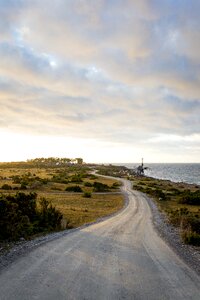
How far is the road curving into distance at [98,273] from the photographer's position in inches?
388

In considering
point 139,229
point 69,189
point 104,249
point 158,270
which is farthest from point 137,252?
point 69,189

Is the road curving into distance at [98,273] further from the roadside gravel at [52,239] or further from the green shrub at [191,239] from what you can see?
the green shrub at [191,239]

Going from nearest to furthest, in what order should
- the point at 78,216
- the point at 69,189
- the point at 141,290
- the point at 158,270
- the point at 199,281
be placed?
the point at 141,290 → the point at 199,281 → the point at 158,270 → the point at 78,216 → the point at 69,189

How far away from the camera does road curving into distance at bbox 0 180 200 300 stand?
388 inches

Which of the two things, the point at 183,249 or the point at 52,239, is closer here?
the point at 183,249

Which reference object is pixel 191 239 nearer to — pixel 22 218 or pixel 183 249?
pixel 183 249

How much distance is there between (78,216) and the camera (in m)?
32.1

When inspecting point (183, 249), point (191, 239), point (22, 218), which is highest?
point (22, 218)

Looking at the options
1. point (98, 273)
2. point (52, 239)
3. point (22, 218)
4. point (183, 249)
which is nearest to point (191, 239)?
point (183, 249)

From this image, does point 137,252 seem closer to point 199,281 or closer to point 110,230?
point 199,281

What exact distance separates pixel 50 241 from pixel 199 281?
8.39 meters

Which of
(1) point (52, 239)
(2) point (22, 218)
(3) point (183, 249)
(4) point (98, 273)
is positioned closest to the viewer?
(4) point (98, 273)

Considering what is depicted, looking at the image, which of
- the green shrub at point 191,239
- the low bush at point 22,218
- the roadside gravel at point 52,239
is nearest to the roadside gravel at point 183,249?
the roadside gravel at point 52,239

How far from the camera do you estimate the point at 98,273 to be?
1182 cm
